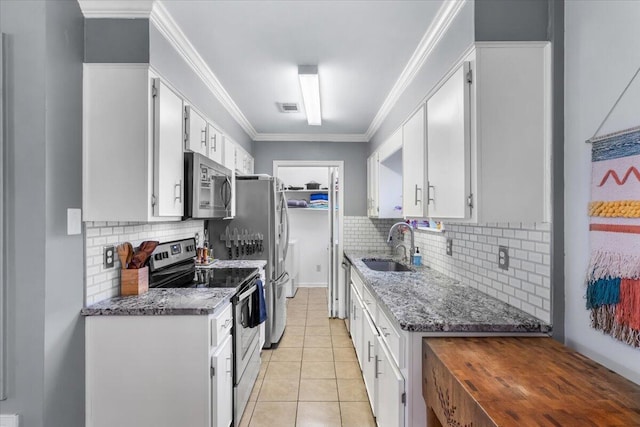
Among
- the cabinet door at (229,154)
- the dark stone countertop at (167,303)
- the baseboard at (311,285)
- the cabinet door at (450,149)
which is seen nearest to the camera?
the cabinet door at (450,149)

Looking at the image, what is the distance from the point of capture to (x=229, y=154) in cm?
336

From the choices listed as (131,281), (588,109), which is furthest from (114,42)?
(588,109)

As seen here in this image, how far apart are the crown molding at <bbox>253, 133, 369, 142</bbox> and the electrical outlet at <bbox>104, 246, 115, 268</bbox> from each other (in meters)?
3.01

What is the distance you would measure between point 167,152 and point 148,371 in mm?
1179

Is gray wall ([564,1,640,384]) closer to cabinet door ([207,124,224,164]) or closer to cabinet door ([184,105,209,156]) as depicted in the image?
cabinet door ([184,105,209,156])

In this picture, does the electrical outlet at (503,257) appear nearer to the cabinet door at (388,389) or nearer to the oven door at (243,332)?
the cabinet door at (388,389)

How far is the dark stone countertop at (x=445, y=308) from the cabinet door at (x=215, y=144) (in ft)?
5.26

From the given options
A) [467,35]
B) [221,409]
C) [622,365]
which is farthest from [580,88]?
[221,409]

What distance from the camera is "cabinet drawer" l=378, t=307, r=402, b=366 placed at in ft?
5.31

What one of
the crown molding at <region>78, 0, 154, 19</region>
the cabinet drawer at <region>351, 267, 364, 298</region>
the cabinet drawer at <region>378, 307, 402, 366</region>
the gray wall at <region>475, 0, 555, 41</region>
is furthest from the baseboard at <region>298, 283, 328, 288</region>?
the gray wall at <region>475, 0, 555, 41</region>

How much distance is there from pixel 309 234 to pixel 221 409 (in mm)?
4623

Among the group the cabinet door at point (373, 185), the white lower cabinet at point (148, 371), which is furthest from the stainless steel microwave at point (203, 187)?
the cabinet door at point (373, 185)

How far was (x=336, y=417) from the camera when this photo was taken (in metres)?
2.35

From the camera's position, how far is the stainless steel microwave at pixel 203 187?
221 cm
